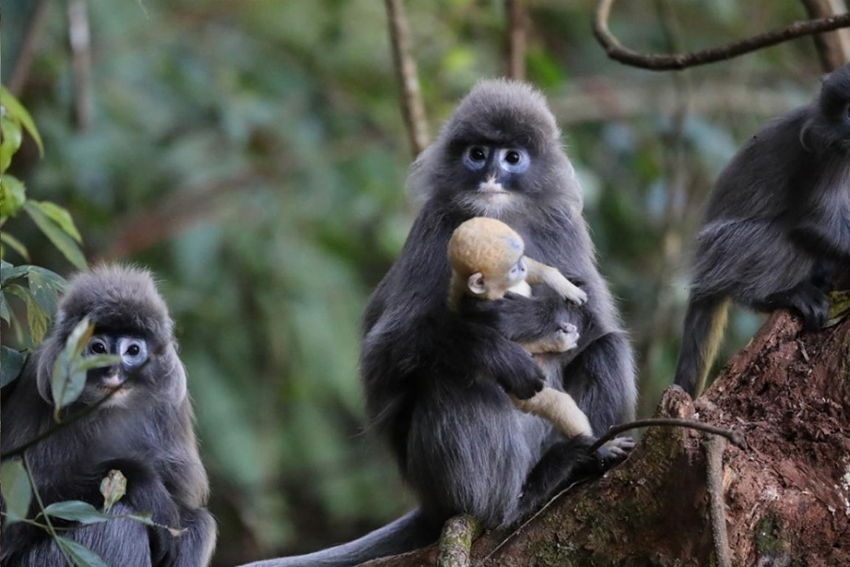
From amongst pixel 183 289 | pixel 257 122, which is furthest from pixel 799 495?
pixel 257 122

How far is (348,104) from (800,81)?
385 centimetres

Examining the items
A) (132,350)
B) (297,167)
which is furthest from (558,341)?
(297,167)

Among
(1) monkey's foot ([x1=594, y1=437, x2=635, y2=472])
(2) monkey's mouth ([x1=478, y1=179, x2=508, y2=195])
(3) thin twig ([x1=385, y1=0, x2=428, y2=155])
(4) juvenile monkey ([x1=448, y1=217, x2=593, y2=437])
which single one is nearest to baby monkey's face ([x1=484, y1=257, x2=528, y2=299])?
(4) juvenile monkey ([x1=448, y1=217, x2=593, y2=437])

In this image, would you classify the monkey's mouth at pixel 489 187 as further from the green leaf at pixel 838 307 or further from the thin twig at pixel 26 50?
the thin twig at pixel 26 50

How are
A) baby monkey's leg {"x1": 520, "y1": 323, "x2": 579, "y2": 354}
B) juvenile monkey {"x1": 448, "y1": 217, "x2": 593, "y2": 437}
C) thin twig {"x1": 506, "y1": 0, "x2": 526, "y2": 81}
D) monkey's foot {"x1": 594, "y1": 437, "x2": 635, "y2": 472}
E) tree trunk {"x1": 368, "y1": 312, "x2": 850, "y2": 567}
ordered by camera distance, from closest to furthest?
1. tree trunk {"x1": 368, "y1": 312, "x2": 850, "y2": 567}
2. juvenile monkey {"x1": 448, "y1": 217, "x2": 593, "y2": 437}
3. monkey's foot {"x1": 594, "y1": 437, "x2": 635, "y2": 472}
4. baby monkey's leg {"x1": 520, "y1": 323, "x2": 579, "y2": 354}
5. thin twig {"x1": 506, "y1": 0, "x2": 526, "y2": 81}

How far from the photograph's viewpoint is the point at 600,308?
198 inches

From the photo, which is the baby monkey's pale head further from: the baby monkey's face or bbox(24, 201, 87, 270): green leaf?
bbox(24, 201, 87, 270): green leaf

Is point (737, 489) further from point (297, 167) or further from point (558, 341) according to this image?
point (297, 167)

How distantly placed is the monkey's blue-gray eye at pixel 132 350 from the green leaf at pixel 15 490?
167 centimetres

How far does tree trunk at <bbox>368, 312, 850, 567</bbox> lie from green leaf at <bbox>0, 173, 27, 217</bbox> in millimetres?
1834

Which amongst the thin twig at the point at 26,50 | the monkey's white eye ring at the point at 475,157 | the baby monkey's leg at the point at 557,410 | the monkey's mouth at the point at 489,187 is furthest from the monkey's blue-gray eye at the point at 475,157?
the thin twig at the point at 26,50

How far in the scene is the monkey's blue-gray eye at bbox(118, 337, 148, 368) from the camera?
4.67 meters

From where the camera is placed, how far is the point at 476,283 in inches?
173

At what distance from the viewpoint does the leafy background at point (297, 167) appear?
9.21 metres
